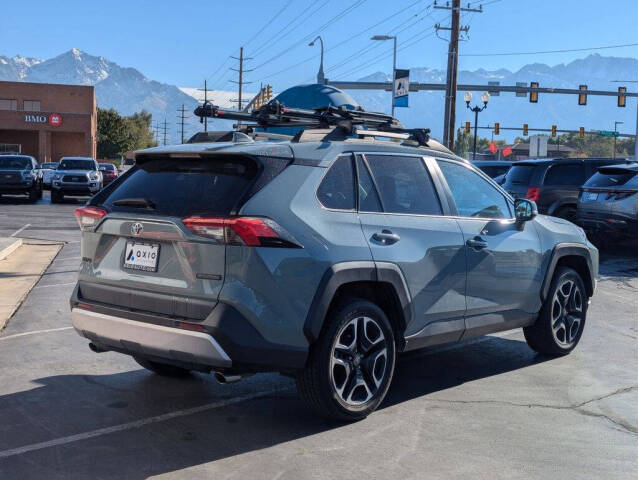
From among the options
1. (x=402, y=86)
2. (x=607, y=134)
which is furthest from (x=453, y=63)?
(x=607, y=134)

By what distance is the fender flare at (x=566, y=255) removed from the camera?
6.65m

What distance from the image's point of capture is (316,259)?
467 cm

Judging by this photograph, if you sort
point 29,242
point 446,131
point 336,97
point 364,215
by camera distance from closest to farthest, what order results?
point 364,215
point 29,242
point 336,97
point 446,131

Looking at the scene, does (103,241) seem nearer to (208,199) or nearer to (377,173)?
(208,199)

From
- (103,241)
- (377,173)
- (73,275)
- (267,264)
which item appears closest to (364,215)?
(377,173)

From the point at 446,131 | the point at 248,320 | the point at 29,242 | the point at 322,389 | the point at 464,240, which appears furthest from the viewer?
the point at 446,131

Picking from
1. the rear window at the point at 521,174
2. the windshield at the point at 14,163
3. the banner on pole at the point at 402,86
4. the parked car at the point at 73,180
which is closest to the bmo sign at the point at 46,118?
the parked car at the point at 73,180

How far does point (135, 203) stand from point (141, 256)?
356 mm

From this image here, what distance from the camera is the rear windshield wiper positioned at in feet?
15.9

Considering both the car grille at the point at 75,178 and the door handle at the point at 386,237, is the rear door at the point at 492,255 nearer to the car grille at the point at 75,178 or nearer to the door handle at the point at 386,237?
the door handle at the point at 386,237

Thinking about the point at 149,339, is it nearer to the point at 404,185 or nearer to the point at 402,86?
the point at 404,185

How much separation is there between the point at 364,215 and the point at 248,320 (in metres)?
1.13

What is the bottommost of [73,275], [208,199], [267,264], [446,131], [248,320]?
[73,275]

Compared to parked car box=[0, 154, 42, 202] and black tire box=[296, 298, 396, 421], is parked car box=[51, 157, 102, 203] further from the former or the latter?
black tire box=[296, 298, 396, 421]
